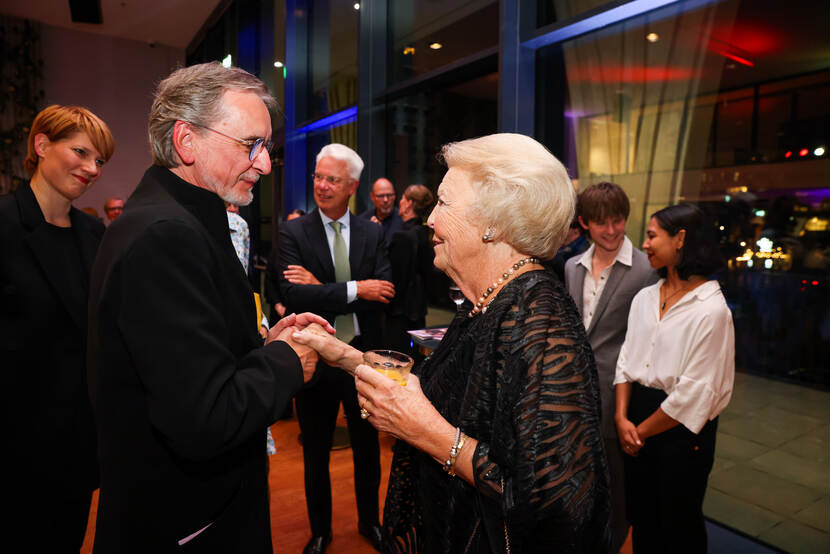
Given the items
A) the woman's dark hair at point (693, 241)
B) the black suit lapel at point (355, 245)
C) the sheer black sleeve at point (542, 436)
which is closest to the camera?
the sheer black sleeve at point (542, 436)

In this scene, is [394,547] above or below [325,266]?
below

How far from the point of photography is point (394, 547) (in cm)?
146

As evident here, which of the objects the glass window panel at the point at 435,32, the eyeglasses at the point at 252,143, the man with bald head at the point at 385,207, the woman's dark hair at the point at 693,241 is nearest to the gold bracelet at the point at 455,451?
the eyeglasses at the point at 252,143

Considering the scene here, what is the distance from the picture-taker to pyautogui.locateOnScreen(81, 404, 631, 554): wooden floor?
8.56 feet

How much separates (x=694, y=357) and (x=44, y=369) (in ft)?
7.68

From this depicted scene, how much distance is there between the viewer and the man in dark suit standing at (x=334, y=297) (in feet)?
8.27

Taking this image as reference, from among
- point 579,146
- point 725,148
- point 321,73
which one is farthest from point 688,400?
point 321,73

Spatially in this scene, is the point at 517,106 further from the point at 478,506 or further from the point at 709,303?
the point at 478,506

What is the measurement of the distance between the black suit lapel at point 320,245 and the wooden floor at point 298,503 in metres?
1.34

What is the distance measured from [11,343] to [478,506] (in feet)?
5.31

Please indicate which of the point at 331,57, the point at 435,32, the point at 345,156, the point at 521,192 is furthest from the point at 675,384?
the point at 331,57

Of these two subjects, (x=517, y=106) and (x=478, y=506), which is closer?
(x=478, y=506)

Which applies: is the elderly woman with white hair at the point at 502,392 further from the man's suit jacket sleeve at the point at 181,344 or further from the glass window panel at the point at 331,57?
the glass window panel at the point at 331,57

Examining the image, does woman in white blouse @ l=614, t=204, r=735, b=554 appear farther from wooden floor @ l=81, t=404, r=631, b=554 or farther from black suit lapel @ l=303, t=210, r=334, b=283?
black suit lapel @ l=303, t=210, r=334, b=283
